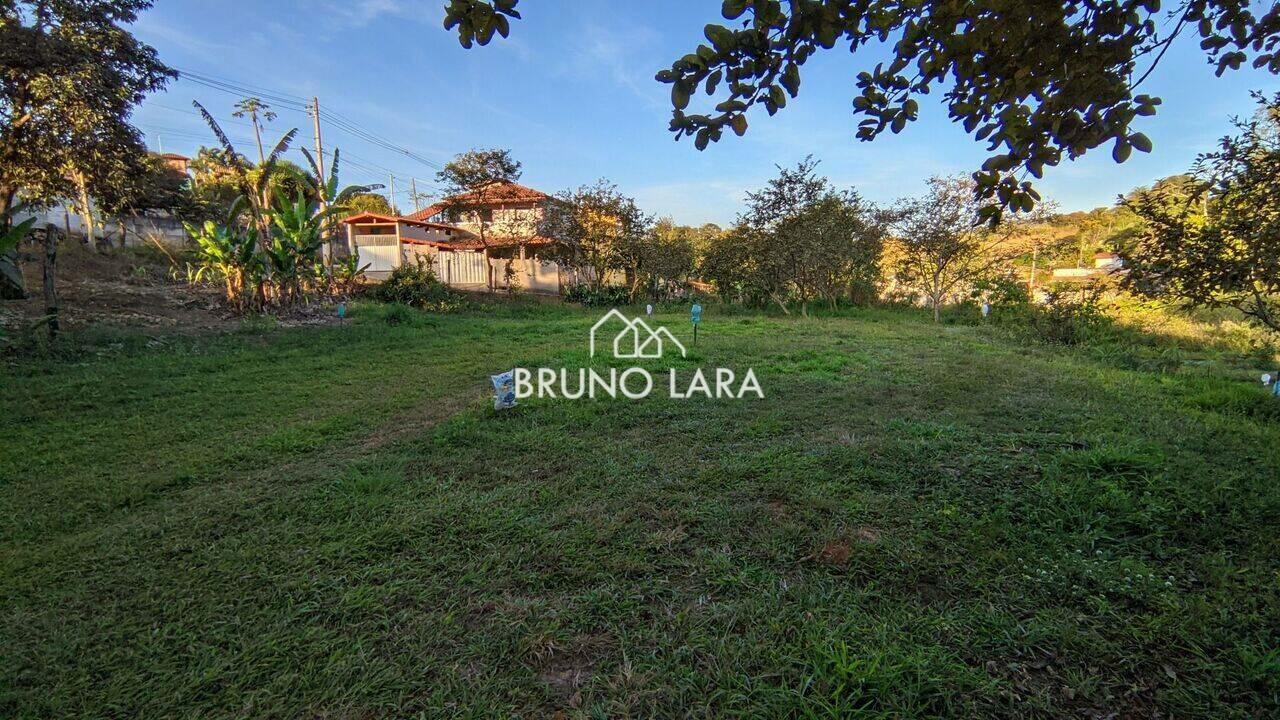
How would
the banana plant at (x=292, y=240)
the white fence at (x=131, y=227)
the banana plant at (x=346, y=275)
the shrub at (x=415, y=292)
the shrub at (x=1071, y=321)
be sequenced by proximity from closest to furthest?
the shrub at (x=1071, y=321) → the banana plant at (x=292, y=240) → the banana plant at (x=346, y=275) → the shrub at (x=415, y=292) → the white fence at (x=131, y=227)

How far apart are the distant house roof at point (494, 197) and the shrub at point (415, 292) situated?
14.8 feet

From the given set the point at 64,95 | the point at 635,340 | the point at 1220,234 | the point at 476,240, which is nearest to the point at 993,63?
the point at 1220,234

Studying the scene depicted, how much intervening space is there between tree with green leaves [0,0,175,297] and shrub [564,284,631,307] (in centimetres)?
1120

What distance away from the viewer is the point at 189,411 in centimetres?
447

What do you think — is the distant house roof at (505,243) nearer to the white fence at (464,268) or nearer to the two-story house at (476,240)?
the two-story house at (476,240)

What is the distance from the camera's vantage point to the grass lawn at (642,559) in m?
1.59

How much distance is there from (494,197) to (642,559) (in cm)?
1927

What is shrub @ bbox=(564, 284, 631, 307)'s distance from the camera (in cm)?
1730

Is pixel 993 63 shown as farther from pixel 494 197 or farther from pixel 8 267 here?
pixel 494 197

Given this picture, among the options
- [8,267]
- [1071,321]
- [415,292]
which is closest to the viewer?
[8,267]

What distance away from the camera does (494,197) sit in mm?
19281

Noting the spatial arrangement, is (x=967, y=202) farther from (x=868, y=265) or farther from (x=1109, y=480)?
(x=1109, y=480)

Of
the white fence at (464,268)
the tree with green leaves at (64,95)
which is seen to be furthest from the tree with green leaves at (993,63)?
the white fence at (464,268)

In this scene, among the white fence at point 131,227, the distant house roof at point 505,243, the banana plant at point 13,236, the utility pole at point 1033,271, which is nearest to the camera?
the banana plant at point 13,236
